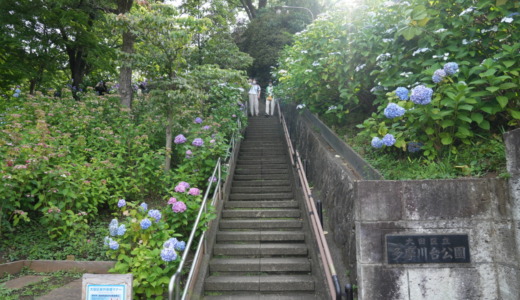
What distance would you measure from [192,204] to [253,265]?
1325 mm

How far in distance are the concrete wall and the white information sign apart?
7.24ft

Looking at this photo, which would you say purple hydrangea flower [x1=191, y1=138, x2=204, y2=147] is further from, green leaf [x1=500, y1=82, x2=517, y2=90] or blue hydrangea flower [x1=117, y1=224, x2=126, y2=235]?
green leaf [x1=500, y1=82, x2=517, y2=90]

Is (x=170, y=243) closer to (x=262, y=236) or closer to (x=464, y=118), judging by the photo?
(x=262, y=236)

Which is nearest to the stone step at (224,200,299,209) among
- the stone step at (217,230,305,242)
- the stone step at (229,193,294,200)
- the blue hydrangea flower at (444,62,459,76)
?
the stone step at (229,193,294,200)

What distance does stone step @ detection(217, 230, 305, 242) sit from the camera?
224 inches

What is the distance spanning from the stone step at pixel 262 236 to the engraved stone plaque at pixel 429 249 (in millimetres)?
2489

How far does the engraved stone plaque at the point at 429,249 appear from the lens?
329 cm

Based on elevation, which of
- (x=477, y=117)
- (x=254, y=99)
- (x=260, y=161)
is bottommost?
(x=477, y=117)

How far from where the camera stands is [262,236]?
570cm

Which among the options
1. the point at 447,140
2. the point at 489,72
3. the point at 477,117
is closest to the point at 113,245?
the point at 447,140

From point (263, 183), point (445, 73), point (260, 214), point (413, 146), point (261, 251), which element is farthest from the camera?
point (263, 183)

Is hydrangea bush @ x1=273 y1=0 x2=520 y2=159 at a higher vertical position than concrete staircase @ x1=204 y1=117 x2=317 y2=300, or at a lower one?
higher

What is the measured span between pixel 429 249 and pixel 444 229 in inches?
9.8

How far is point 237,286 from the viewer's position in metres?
4.74
